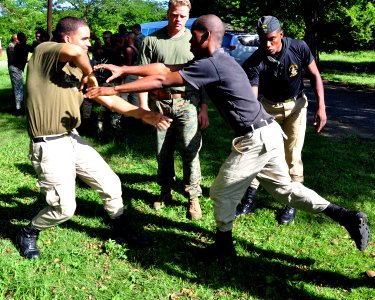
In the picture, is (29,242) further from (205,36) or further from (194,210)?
(205,36)

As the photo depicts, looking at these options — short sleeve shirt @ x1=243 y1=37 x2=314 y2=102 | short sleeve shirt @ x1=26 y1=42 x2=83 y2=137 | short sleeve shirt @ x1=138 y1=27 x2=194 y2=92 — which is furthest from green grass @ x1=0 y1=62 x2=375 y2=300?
short sleeve shirt @ x1=138 y1=27 x2=194 y2=92

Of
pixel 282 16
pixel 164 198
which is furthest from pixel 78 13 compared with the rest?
pixel 164 198

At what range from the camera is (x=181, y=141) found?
423cm

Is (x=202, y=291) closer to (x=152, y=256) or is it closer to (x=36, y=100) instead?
(x=152, y=256)

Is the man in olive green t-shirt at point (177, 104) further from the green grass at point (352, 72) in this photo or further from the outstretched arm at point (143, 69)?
the green grass at point (352, 72)

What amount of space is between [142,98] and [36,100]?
4.25 feet

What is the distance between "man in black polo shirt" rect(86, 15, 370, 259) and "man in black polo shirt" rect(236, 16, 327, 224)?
0.89m

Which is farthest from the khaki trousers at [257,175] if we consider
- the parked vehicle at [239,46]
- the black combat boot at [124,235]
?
the parked vehicle at [239,46]

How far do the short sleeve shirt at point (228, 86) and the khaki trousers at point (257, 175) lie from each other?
13 centimetres

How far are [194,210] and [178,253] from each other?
2.31 ft

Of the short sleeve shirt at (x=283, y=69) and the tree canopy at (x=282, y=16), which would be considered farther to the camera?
the tree canopy at (x=282, y=16)

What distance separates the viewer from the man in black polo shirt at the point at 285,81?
3.91m

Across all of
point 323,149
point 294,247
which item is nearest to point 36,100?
point 294,247

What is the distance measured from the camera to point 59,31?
309 centimetres
